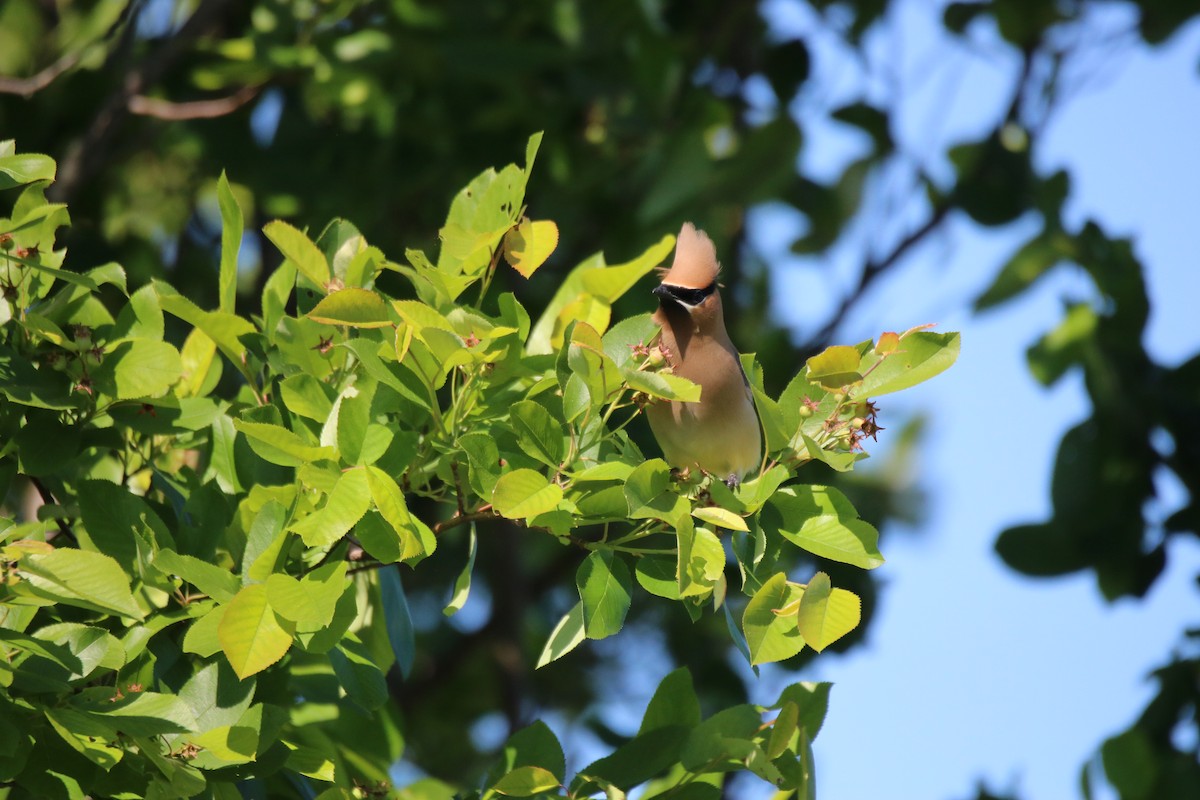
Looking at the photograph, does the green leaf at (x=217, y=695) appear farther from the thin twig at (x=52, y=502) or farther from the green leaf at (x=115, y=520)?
the thin twig at (x=52, y=502)

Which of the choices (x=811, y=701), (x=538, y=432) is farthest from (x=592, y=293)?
(x=811, y=701)

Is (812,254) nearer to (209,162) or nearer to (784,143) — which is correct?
(784,143)

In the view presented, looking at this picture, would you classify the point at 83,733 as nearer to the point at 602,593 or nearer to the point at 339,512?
the point at 339,512

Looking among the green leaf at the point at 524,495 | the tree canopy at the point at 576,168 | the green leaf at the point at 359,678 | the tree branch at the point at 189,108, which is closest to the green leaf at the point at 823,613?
the green leaf at the point at 524,495

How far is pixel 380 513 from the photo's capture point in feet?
6.12

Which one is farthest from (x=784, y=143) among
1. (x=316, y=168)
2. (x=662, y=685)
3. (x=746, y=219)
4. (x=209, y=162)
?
(x=662, y=685)

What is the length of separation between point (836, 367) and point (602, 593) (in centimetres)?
48

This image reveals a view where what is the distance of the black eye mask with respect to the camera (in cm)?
266

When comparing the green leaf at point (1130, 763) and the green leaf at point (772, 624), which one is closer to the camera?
the green leaf at point (772, 624)

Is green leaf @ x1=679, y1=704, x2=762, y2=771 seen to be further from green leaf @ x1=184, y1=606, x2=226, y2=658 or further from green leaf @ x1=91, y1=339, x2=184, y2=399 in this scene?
green leaf @ x1=91, y1=339, x2=184, y2=399

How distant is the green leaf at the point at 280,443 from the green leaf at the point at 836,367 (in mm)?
721

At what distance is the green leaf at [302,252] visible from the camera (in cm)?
207

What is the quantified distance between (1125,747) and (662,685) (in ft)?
7.20

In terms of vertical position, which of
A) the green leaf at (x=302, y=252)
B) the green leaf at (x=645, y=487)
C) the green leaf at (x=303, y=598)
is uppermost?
the green leaf at (x=302, y=252)
